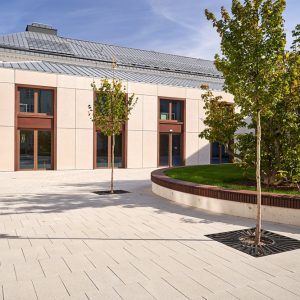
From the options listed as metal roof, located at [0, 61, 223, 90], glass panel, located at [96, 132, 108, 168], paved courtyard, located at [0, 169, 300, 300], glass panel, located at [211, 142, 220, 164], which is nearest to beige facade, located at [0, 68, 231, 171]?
glass panel, located at [96, 132, 108, 168]

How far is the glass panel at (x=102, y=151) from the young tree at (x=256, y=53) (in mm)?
Answer: 20125

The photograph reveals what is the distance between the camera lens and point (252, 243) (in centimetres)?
714

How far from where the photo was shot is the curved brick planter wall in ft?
28.7

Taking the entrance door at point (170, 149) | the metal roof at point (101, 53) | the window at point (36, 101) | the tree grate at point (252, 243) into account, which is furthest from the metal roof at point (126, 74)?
the tree grate at point (252, 243)

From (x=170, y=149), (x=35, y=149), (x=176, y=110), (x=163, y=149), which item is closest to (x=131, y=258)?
(x=35, y=149)

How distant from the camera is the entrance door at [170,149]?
29575 mm

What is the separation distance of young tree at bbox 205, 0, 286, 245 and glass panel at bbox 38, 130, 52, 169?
19853 mm

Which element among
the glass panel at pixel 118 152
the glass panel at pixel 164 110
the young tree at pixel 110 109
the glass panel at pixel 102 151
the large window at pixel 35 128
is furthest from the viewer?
the glass panel at pixel 164 110

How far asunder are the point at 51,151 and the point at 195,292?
21.8 meters

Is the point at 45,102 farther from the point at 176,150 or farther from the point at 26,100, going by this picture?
the point at 176,150

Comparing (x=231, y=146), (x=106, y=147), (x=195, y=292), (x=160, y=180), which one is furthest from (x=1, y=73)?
(x=195, y=292)

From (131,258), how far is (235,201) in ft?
15.2

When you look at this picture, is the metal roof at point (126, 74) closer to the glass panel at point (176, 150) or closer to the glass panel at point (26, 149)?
the glass panel at point (26, 149)

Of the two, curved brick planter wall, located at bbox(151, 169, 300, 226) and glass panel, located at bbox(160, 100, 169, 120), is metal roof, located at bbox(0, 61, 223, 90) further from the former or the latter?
curved brick planter wall, located at bbox(151, 169, 300, 226)
